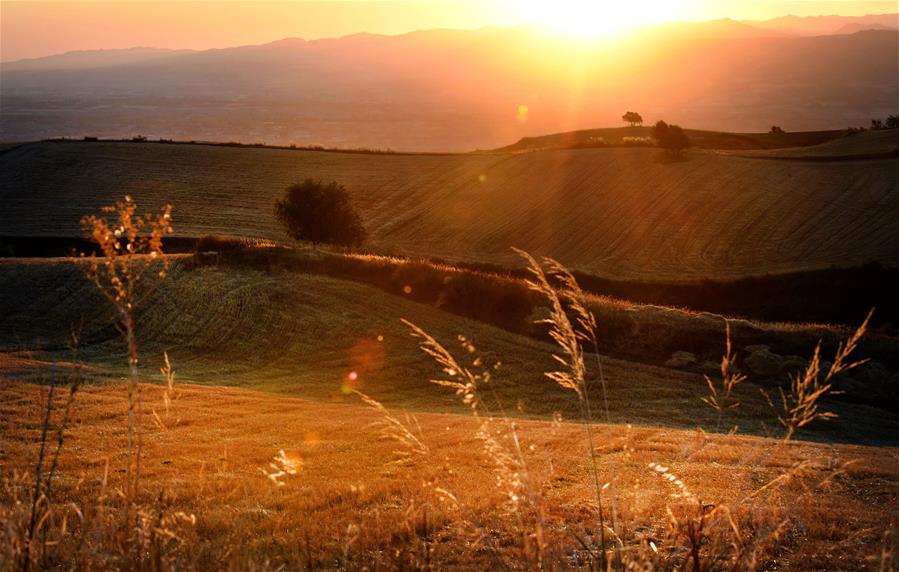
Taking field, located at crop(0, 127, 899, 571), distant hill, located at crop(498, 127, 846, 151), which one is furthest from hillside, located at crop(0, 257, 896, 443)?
distant hill, located at crop(498, 127, 846, 151)

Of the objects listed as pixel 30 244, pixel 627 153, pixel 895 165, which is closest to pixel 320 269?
pixel 30 244

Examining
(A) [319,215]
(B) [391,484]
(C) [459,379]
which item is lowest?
(C) [459,379]

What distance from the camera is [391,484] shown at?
11.0 meters

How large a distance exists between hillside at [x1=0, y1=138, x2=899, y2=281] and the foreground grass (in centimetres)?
3357

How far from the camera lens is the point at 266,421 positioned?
17219 mm

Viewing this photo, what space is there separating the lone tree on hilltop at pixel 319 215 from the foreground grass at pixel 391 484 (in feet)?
115

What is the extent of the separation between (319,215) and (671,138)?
36.7m

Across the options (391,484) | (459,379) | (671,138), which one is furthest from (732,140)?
(391,484)

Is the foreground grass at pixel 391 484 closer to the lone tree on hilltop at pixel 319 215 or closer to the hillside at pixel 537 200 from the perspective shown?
the hillside at pixel 537 200

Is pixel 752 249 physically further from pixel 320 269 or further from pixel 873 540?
pixel 873 540

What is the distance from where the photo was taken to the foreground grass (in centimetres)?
711

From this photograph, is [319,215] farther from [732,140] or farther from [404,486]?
[732,140]

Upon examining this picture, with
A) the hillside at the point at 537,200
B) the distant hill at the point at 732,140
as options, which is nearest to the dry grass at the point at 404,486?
the hillside at the point at 537,200

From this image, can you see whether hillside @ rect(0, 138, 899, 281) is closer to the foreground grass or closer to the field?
the field
